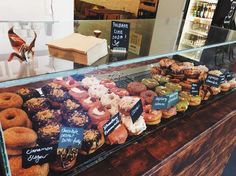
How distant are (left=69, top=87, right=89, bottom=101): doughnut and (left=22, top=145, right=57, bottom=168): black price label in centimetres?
44

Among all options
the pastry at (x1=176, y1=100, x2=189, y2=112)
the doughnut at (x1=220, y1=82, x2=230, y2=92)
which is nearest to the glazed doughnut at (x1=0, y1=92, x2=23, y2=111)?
the pastry at (x1=176, y1=100, x2=189, y2=112)

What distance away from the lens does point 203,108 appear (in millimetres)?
1501

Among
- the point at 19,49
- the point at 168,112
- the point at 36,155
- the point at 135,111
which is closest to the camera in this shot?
the point at 36,155

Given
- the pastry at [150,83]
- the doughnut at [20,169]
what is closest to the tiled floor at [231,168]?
the pastry at [150,83]

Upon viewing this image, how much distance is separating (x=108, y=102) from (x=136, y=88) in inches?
11.0

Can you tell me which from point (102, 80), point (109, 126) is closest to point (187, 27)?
point (102, 80)

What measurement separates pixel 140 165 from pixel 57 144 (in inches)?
14.4

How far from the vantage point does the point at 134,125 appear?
110cm

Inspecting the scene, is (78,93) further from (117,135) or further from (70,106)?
(117,135)

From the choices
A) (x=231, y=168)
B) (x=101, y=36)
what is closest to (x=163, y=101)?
(x=101, y=36)

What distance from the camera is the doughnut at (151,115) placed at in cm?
120

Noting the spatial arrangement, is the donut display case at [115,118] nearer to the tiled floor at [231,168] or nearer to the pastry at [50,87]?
the pastry at [50,87]

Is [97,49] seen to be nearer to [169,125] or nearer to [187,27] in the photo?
[169,125]

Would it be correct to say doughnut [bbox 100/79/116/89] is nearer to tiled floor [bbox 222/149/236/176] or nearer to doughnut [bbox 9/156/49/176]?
doughnut [bbox 9/156/49/176]
